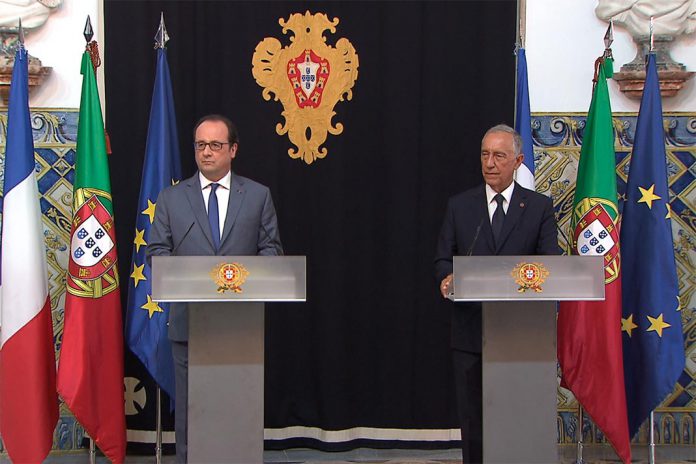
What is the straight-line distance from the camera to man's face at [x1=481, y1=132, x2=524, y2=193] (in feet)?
10.5

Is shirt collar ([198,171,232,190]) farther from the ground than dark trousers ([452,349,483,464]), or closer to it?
farther from the ground

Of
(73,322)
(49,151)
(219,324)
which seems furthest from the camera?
(49,151)

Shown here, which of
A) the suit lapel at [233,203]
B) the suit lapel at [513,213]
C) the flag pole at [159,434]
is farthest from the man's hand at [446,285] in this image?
the flag pole at [159,434]

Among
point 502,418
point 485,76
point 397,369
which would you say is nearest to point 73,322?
point 397,369

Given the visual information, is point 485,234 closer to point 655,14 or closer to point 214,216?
point 214,216

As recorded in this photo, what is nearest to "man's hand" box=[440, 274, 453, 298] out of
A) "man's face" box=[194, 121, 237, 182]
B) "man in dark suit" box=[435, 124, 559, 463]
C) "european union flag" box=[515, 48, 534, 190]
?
"man in dark suit" box=[435, 124, 559, 463]

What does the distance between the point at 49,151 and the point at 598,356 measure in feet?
9.29

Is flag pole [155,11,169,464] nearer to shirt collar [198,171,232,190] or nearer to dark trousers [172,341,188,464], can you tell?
dark trousers [172,341,188,464]

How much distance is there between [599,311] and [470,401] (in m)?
1.07

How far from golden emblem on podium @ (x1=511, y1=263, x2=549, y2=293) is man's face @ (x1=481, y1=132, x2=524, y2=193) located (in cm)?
59

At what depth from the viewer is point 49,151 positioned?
4.31m

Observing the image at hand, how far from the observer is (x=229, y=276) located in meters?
2.65

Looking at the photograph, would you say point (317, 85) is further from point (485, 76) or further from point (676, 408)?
point (676, 408)

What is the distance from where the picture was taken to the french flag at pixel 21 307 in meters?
3.76
